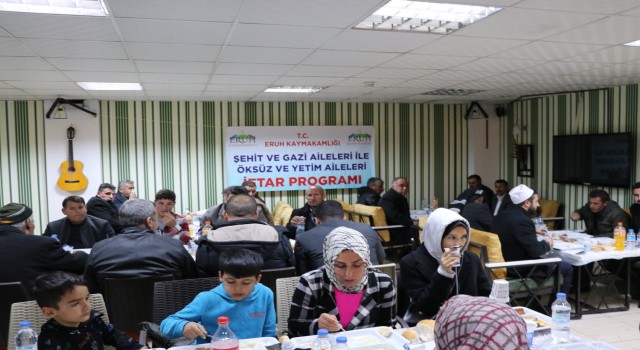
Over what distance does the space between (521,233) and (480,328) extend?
409 cm

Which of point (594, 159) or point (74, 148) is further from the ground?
point (74, 148)

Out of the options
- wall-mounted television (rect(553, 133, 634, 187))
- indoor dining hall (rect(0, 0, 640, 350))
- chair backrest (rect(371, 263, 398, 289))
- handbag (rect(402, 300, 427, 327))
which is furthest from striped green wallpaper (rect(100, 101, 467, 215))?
handbag (rect(402, 300, 427, 327))

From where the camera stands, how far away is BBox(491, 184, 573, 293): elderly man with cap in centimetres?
485

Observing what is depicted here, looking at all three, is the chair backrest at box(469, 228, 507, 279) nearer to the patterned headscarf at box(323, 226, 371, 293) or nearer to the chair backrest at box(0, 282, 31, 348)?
the patterned headscarf at box(323, 226, 371, 293)

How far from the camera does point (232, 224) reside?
3711mm

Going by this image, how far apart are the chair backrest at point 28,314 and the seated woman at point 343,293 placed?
41.3 inches

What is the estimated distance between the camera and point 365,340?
96.8 inches

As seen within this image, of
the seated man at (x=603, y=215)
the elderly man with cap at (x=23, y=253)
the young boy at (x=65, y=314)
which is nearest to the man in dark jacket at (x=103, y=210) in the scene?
the elderly man with cap at (x=23, y=253)

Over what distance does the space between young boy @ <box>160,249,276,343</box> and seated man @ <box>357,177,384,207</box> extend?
18.7 feet

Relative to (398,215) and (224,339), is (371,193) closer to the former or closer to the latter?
(398,215)

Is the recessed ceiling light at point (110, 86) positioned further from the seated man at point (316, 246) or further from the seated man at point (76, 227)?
the seated man at point (316, 246)

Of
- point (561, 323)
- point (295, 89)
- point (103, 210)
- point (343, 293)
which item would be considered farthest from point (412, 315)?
point (295, 89)

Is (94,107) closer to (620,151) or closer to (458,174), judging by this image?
(458,174)

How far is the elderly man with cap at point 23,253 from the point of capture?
353 centimetres
